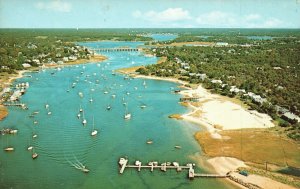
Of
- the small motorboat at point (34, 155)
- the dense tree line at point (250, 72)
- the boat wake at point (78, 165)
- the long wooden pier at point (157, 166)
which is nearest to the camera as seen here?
the boat wake at point (78, 165)

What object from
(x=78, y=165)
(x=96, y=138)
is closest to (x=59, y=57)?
(x=96, y=138)

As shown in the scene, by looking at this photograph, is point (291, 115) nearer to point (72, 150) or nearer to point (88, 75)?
point (72, 150)

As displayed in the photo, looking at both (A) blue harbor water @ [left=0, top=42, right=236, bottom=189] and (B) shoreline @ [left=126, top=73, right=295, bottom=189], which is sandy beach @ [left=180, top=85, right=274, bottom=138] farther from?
(A) blue harbor water @ [left=0, top=42, right=236, bottom=189]

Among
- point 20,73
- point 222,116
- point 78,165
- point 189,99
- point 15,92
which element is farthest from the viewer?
point 20,73

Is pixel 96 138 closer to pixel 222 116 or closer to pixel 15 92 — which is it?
pixel 222 116

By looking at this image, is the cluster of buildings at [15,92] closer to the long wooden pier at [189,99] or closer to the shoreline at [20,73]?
the shoreline at [20,73]

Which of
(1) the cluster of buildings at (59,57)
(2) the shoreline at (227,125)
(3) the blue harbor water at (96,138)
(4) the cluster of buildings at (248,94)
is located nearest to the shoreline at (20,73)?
(3) the blue harbor water at (96,138)

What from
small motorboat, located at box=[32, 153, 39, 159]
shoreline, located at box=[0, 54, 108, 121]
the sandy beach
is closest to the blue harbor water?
small motorboat, located at box=[32, 153, 39, 159]

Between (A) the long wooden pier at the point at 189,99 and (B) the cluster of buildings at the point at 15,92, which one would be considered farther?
(A) the long wooden pier at the point at 189,99
